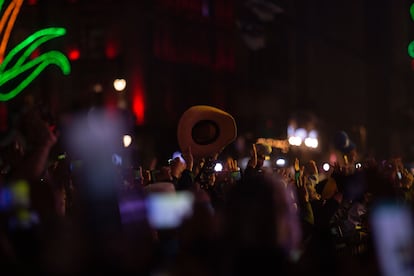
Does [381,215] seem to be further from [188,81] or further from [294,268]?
[188,81]

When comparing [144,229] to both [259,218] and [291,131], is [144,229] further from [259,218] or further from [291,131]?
[291,131]

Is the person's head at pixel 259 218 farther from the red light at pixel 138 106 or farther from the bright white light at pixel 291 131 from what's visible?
the bright white light at pixel 291 131

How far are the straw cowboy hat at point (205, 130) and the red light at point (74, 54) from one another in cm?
3109

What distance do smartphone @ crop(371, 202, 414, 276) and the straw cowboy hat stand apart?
15.5ft

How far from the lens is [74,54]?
137ft

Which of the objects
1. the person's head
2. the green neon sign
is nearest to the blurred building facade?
the green neon sign

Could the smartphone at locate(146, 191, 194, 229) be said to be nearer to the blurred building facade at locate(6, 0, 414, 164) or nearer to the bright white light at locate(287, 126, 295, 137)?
the blurred building facade at locate(6, 0, 414, 164)

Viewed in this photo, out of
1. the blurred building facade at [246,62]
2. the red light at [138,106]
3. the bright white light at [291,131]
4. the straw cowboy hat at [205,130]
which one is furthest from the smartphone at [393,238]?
the bright white light at [291,131]

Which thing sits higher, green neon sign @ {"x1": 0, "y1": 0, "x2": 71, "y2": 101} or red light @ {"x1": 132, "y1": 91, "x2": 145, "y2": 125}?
red light @ {"x1": 132, "y1": 91, "x2": 145, "y2": 125}

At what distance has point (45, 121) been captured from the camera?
247 inches

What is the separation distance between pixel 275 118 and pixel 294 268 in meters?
51.4

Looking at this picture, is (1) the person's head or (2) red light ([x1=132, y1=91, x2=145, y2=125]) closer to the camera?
(1) the person's head

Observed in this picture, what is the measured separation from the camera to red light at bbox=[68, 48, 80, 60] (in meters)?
41.6

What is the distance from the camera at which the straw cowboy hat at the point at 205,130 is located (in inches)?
427
